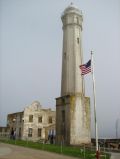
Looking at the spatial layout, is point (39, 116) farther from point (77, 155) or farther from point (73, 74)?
point (77, 155)

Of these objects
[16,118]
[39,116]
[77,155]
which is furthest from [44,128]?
[77,155]

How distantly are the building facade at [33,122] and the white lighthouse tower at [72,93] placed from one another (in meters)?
21.8


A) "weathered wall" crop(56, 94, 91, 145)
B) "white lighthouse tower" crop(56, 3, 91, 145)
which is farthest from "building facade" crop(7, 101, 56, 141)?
"weathered wall" crop(56, 94, 91, 145)

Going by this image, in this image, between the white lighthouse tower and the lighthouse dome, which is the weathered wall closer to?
the white lighthouse tower

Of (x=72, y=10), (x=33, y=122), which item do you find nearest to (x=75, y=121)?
(x=72, y=10)

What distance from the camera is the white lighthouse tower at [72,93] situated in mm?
36938

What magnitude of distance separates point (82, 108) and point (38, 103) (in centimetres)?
2707

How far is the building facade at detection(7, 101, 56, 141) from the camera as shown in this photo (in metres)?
60.3

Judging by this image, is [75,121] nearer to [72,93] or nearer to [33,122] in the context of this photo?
[72,93]

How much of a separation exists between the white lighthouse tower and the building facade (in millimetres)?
21756

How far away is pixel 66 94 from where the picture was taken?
130ft

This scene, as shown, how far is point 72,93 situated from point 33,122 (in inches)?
986

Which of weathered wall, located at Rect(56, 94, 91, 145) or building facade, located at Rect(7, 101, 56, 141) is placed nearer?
weathered wall, located at Rect(56, 94, 91, 145)

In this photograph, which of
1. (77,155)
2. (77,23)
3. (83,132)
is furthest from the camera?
(77,23)
